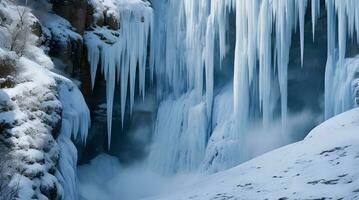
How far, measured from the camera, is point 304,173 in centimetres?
1212

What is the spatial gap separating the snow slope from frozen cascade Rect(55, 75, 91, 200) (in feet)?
7.89

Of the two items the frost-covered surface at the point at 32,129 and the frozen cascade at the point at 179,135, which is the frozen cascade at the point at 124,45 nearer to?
the frozen cascade at the point at 179,135

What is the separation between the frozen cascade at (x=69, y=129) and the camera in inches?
520

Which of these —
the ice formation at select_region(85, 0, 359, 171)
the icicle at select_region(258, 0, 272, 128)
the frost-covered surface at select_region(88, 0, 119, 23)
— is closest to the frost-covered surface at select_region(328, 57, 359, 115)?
the ice formation at select_region(85, 0, 359, 171)

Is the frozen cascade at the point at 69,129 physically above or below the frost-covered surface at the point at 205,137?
above

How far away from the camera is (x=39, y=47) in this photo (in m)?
16.2

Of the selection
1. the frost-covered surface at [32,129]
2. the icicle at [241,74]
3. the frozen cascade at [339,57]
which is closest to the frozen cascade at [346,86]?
the frozen cascade at [339,57]

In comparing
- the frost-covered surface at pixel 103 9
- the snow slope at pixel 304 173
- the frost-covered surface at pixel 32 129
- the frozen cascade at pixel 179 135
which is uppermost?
the frost-covered surface at pixel 103 9

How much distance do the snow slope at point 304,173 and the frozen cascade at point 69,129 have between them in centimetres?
241

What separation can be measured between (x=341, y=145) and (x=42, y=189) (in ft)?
20.7

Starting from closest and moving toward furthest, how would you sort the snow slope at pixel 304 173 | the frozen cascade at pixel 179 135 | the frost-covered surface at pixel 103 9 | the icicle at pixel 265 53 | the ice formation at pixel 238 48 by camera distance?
the snow slope at pixel 304 173
the ice formation at pixel 238 48
the icicle at pixel 265 53
the frost-covered surface at pixel 103 9
the frozen cascade at pixel 179 135

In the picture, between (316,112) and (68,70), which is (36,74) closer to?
(68,70)

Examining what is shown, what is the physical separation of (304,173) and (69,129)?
595 cm

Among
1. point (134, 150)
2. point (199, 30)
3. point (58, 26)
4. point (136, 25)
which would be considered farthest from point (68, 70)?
point (134, 150)
